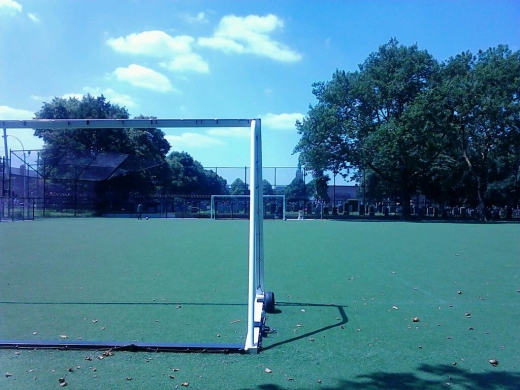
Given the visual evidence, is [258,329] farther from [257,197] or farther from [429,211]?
[429,211]

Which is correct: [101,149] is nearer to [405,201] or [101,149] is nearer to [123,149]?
[123,149]

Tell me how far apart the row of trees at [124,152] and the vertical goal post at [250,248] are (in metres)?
28.2

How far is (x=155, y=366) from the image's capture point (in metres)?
4.59

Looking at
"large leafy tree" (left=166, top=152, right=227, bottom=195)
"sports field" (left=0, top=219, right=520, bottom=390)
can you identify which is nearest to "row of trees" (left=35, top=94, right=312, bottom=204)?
"large leafy tree" (left=166, top=152, right=227, bottom=195)

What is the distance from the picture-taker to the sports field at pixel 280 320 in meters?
4.38

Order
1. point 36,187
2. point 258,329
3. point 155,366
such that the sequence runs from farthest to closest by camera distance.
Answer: point 36,187, point 258,329, point 155,366

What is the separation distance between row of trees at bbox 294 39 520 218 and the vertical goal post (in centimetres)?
3367

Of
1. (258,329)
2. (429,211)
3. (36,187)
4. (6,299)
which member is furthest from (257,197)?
(429,211)

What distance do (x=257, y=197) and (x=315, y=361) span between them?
6.93 feet

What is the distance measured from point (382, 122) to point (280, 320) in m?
37.7

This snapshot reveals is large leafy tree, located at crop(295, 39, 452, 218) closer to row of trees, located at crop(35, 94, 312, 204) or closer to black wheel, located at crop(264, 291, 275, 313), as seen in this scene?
row of trees, located at crop(35, 94, 312, 204)

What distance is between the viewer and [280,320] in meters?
6.31

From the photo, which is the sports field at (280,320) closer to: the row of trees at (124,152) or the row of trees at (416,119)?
the row of trees at (124,152)

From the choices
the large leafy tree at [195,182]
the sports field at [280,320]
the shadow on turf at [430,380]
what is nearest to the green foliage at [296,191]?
the large leafy tree at [195,182]
